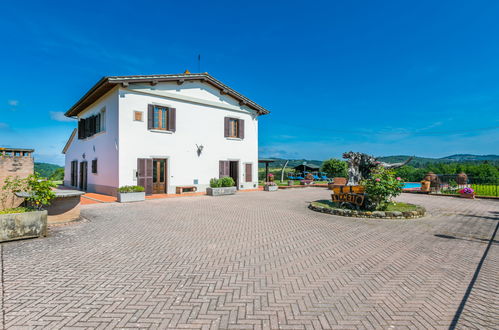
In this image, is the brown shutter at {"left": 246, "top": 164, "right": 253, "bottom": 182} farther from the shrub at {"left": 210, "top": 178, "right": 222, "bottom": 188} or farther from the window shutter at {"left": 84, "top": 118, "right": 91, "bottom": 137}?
the window shutter at {"left": 84, "top": 118, "right": 91, "bottom": 137}

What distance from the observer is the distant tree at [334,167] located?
33.2m

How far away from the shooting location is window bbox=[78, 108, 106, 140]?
14.7 meters

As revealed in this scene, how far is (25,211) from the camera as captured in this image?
18.2 feet

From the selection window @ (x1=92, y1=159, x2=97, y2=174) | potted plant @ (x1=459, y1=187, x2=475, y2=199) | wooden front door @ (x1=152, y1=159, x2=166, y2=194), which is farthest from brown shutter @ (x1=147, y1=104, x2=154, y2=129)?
potted plant @ (x1=459, y1=187, x2=475, y2=199)

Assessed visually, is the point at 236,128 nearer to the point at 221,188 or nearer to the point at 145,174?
the point at 221,188

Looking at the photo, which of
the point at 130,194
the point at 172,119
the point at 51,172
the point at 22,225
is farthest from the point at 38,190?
the point at 51,172

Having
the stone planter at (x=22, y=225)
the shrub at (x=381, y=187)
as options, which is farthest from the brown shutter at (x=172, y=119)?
the shrub at (x=381, y=187)

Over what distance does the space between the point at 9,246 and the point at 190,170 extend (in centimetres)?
1069

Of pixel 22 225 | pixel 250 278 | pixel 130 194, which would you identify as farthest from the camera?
pixel 130 194

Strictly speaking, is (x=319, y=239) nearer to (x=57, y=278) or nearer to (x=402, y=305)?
(x=402, y=305)

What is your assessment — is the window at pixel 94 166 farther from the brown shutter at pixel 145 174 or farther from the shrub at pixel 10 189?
the shrub at pixel 10 189

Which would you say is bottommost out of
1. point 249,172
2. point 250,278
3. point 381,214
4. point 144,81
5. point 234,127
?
point 250,278

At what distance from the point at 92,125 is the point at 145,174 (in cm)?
593

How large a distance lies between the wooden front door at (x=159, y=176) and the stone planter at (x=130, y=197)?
8.56ft
